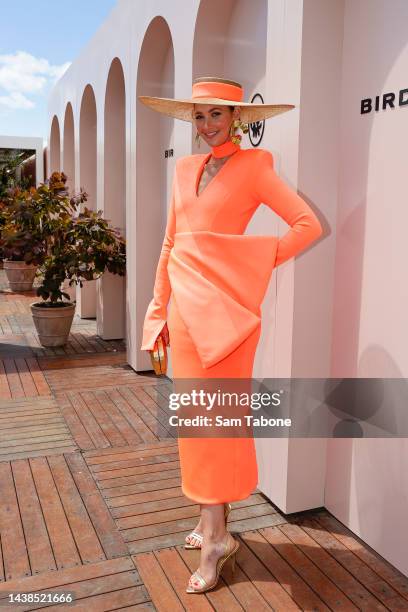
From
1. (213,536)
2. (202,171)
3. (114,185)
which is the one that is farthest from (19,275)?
(213,536)

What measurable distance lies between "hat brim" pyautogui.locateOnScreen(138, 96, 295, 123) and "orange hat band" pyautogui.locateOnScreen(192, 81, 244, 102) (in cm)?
2

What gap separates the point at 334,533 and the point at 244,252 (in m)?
1.42

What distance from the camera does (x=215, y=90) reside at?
2213mm

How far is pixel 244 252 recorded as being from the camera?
7.25ft

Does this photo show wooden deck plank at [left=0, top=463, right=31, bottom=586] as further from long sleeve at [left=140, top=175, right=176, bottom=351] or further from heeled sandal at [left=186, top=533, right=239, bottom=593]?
long sleeve at [left=140, top=175, right=176, bottom=351]

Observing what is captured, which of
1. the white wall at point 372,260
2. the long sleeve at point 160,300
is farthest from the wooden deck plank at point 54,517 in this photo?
the white wall at point 372,260

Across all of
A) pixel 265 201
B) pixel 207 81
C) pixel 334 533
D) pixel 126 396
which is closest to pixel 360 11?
pixel 207 81

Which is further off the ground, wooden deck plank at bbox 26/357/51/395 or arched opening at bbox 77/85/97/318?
arched opening at bbox 77/85/97/318

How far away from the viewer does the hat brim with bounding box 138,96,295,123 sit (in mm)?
2178

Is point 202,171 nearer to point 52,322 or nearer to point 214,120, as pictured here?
point 214,120

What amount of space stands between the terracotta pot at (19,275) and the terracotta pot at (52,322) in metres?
4.51

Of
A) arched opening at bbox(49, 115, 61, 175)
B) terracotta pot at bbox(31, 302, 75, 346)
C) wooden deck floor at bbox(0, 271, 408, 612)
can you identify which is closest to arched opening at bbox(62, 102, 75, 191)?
arched opening at bbox(49, 115, 61, 175)

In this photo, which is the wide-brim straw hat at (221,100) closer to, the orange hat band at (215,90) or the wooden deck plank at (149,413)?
the orange hat band at (215,90)

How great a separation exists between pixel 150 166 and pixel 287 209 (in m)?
3.18
